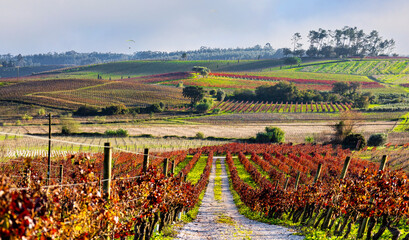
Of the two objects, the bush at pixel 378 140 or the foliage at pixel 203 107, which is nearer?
the bush at pixel 378 140

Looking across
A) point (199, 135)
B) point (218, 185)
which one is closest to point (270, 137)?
point (199, 135)

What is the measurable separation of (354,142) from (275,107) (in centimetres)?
3829

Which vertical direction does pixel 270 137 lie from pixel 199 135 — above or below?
above

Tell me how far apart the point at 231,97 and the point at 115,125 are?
41.3 metres

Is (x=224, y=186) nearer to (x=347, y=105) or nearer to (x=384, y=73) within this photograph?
(x=347, y=105)

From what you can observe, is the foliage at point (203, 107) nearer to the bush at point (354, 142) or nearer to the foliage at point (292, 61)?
the bush at point (354, 142)

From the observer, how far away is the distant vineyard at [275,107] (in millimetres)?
84625

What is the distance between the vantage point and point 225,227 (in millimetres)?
14672

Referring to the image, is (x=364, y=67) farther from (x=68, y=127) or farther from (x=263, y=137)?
(x=68, y=127)

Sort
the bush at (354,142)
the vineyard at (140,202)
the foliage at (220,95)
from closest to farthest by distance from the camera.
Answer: the vineyard at (140,202)
the bush at (354,142)
the foliage at (220,95)

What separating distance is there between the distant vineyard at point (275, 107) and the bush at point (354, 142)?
3325cm

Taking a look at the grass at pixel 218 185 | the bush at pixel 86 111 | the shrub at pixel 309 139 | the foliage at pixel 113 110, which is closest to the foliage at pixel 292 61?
the foliage at pixel 113 110

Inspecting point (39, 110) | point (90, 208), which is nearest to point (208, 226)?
point (90, 208)

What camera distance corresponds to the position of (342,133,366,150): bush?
→ 4917 cm
